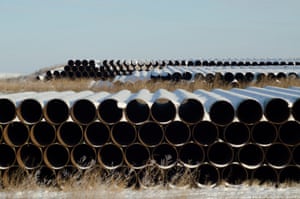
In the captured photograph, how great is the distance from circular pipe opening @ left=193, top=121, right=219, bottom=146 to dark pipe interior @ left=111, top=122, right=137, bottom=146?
0.84 m

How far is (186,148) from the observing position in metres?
6.02

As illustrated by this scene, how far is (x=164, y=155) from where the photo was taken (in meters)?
5.98

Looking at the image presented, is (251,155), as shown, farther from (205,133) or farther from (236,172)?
(205,133)

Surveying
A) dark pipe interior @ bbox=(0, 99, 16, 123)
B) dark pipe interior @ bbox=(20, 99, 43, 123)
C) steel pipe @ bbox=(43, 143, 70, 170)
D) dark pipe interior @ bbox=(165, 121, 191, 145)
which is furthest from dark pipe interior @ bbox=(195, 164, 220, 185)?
dark pipe interior @ bbox=(0, 99, 16, 123)

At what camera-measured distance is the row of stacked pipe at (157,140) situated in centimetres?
581

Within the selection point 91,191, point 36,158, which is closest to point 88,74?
point 36,158

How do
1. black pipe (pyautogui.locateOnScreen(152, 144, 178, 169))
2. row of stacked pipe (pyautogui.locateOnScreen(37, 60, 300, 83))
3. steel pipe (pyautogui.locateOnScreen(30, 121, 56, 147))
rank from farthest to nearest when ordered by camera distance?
row of stacked pipe (pyautogui.locateOnScreen(37, 60, 300, 83)) → steel pipe (pyautogui.locateOnScreen(30, 121, 56, 147)) → black pipe (pyautogui.locateOnScreen(152, 144, 178, 169))

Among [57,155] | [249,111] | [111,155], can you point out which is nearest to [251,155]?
[249,111]

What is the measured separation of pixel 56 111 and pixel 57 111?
1 centimetres

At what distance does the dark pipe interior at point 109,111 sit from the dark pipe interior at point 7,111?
1.20 meters

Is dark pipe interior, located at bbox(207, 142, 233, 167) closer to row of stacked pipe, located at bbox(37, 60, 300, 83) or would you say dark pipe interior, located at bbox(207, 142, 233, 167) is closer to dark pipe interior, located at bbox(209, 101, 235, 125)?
dark pipe interior, located at bbox(209, 101, 235, 125)

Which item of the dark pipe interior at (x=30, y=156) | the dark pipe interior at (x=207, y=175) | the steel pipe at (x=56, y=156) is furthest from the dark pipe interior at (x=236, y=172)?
the dark pipe interior at (x=30, y=156)

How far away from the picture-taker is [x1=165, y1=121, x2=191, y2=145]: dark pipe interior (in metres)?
5.88

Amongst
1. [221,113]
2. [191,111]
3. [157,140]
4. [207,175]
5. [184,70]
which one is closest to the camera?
[207,175]
